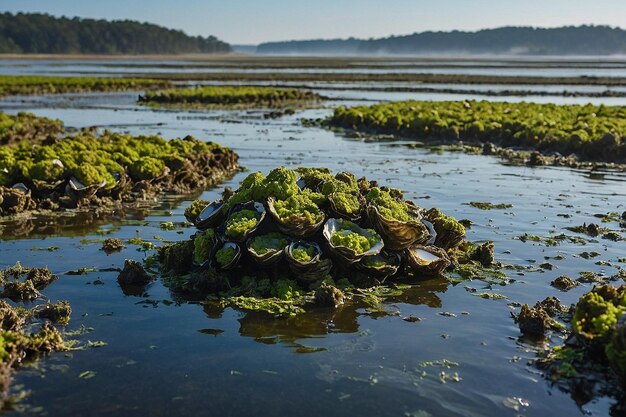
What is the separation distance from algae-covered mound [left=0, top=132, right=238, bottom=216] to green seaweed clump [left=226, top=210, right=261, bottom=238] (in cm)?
660

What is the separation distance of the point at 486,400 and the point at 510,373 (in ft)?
2.52

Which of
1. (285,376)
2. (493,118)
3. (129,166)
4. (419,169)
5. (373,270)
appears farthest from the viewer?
(493,118)

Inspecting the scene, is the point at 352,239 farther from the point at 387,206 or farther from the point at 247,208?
the point at 247,208

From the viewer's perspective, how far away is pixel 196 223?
1170cm

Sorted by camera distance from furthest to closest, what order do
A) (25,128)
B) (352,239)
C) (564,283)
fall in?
1. (25,128)
2. (564,283)
3. (352,239)

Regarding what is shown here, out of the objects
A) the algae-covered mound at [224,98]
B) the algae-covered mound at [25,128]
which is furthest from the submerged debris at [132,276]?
the algae-covered mound at [224,98]

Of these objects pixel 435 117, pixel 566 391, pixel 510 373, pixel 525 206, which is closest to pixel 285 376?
pixel 510 373

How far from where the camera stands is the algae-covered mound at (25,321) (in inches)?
304

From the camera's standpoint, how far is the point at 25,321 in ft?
30.0

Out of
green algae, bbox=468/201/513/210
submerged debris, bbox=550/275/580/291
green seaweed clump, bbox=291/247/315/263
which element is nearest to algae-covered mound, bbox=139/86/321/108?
green algae, bbox=468/201/513/210

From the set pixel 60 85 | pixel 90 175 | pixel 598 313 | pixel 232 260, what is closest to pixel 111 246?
pixel 232 260

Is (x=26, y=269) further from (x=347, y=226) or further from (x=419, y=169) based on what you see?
(x=419, y=169)

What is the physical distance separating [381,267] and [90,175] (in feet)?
28.8

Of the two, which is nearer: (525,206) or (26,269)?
(26,269)
